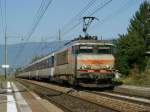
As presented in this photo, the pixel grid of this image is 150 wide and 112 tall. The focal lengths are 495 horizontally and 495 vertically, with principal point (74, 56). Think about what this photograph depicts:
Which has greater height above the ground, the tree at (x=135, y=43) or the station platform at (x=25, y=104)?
the tree at (x=135, y=43)

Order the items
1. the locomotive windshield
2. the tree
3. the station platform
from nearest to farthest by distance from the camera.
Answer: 1. the station platform
2. the locomotive windshield
3. the tree

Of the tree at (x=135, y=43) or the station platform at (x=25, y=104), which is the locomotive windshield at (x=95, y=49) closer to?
the station platform at (x=25, y=104)

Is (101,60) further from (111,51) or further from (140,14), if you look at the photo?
(140,14)

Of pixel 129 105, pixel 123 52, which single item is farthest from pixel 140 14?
pixel 129 105

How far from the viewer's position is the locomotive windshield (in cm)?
3089

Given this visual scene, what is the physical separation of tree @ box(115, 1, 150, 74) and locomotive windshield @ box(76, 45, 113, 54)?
44220mm

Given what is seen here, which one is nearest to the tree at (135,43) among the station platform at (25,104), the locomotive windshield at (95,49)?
the locomotive windshield at (95,49)

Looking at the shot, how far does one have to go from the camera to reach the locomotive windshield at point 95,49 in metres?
30.9

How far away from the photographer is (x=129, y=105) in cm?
1986

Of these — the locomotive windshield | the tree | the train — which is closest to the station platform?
the train

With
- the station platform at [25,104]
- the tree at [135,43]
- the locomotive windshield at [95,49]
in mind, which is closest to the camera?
the station platform at [25,104]

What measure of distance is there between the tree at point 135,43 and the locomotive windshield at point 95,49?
4422 centimetres

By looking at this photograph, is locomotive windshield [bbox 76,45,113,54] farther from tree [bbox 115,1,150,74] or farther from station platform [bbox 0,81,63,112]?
tree [bbox 115,1,150,74]

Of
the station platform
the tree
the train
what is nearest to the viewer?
the station platform
